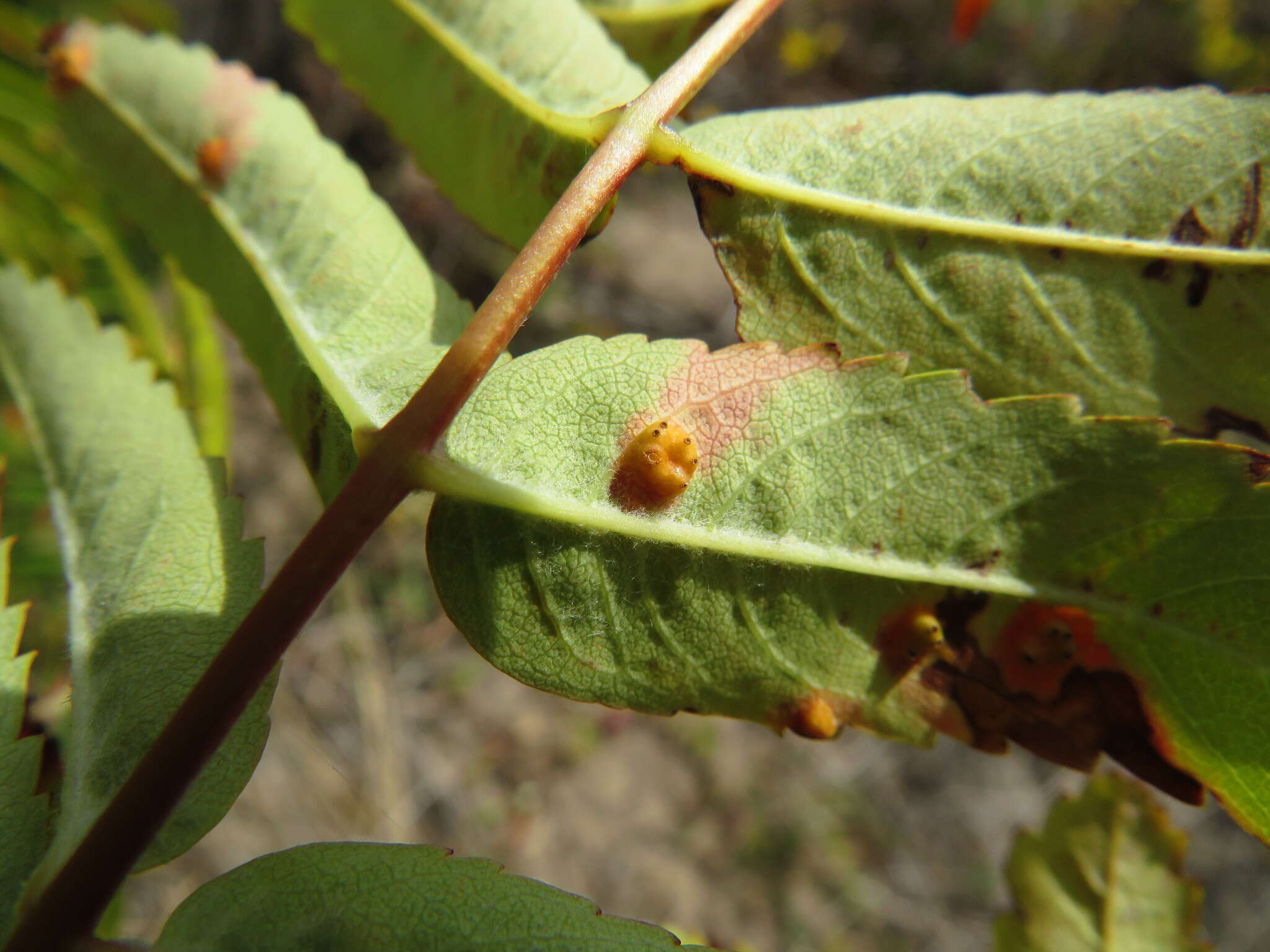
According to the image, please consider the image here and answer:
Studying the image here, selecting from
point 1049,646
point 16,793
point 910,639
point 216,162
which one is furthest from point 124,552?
point 1049,646

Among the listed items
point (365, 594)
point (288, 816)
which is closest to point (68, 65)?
point (365, 594)

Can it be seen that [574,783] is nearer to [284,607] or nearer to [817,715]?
[817,715]

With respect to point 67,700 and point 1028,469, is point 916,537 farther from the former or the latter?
point 67,700

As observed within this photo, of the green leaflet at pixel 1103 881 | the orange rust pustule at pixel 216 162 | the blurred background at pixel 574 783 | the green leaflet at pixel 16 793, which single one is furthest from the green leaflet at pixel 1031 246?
the blurred background at pixel 574 783

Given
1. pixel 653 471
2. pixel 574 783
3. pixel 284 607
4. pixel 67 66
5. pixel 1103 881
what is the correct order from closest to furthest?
pixel 284 607
pixel 653 471
pixel 67 66
pixel 1103 881
pixel 574 783

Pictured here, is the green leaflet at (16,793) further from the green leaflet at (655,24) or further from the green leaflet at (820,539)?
the green leaflet at (655,24)

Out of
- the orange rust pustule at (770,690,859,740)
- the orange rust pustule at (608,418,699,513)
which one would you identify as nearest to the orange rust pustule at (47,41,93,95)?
the orange rust pustule at (608,418,699,513)
